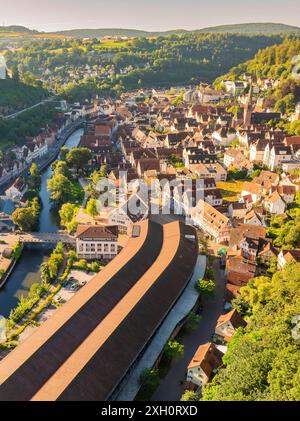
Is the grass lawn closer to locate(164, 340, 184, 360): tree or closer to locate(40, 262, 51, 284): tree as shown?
locate(40, 262, 51, 284): tree

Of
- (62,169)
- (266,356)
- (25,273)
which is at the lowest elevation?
(25,273)

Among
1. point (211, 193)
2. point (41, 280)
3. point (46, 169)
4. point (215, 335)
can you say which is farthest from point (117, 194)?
point (215, 335)

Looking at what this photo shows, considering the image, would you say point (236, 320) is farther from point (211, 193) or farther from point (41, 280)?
point (211, 193)

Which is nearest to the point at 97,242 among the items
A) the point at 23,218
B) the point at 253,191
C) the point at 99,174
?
Answer: the point at 23,218

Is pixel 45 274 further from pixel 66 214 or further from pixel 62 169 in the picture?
pixel 62 169

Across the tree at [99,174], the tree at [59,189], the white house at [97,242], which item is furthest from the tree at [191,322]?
the tree at [99,174]

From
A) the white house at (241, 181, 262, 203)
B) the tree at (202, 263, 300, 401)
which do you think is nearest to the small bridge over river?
the tree at (202, 263, 300, 401)

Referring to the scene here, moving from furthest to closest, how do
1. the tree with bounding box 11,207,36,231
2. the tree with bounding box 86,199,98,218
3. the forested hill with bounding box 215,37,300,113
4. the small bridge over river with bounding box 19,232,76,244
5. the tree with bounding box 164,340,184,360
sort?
the forested hill with bounding box 215,37,300,113 → the tree with bounding box 86,199,98,218 → the tree with bounding box 11,207,36,231 → the small bridge over river with bounding box 19,232,76,244 → the tree with bounding box 164,340,184,360

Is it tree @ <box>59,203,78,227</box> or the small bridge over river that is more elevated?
tree @ <box>59,203,78,227</box>
